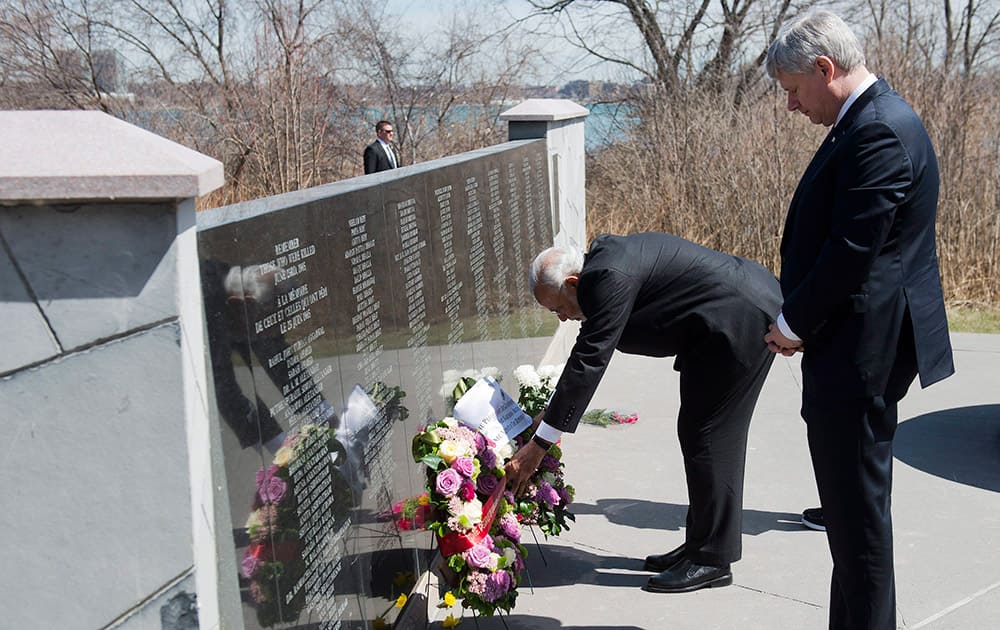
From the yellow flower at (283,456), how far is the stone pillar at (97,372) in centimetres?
48

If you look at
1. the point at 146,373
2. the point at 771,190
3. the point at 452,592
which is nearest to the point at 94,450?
the point at 146,373

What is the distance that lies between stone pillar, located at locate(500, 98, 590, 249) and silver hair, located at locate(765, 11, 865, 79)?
470 centimetres

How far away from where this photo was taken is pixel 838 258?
9.81 feet

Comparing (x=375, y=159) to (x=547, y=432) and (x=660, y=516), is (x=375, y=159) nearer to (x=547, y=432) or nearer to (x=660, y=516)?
(x=660, y=516)

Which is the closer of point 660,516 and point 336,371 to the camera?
point 336,371

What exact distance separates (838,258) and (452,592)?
68.6 inches

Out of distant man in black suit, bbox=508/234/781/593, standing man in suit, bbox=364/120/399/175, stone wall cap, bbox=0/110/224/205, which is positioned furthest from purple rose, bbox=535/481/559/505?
standing man in suit, bbox=364/120/399/175

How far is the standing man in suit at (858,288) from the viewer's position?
9.73 feet

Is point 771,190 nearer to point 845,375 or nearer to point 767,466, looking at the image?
point 767,466

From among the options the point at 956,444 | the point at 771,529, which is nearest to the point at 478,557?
the point at 771,529

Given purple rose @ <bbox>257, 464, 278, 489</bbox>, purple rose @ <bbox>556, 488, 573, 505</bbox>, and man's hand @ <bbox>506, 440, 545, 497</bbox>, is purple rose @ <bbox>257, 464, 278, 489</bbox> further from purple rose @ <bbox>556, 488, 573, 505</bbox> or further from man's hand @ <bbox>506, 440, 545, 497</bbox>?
purple rose @ <bbox>556, 488, 573, 505</bbox>

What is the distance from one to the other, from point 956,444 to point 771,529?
69.5 inches

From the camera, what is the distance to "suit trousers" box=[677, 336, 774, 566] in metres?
4.09

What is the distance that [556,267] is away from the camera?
3.79 m
